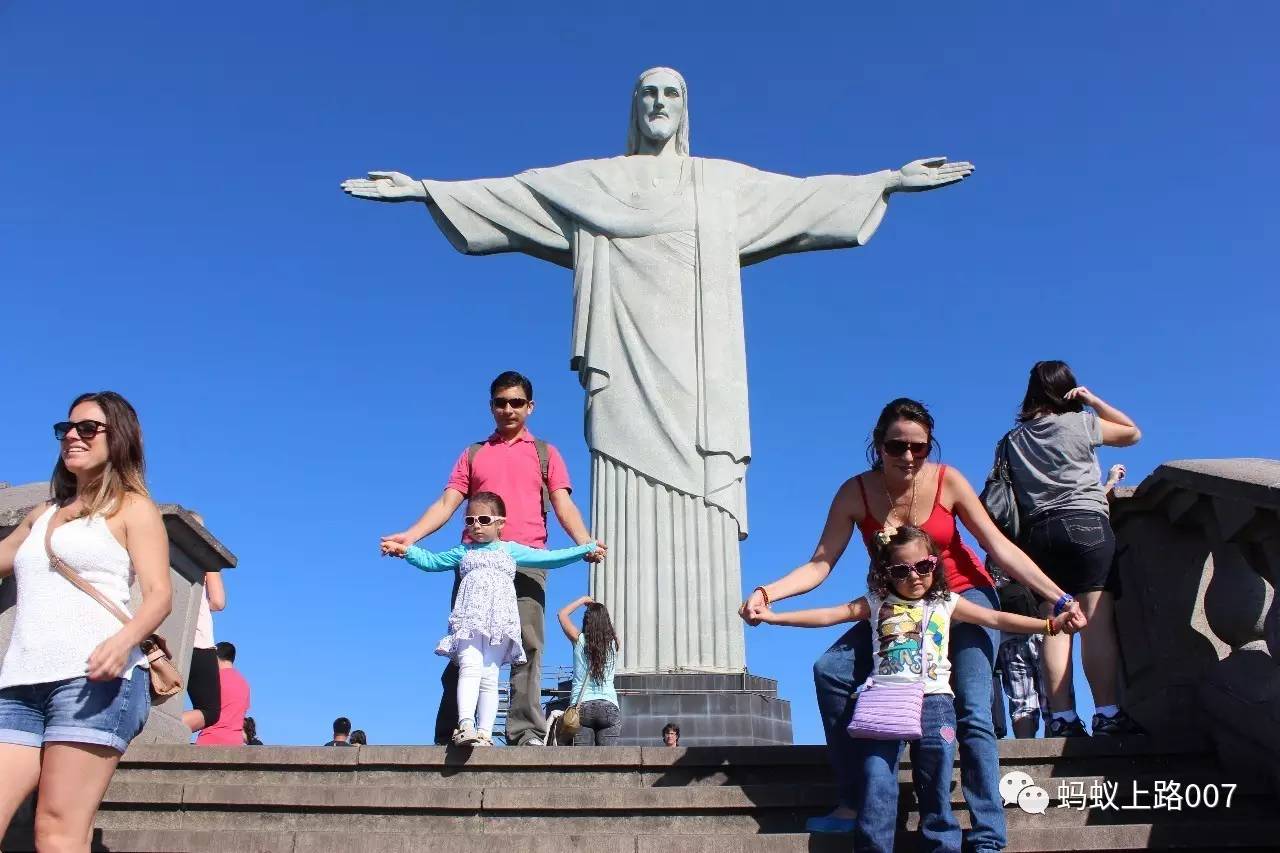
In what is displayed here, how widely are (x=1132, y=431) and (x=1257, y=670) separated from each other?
1.38m

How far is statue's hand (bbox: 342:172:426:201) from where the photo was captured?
1021cm

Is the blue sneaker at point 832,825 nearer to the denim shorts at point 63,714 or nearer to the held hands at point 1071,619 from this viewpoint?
the held hands at point 1071,619

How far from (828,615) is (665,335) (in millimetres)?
5447

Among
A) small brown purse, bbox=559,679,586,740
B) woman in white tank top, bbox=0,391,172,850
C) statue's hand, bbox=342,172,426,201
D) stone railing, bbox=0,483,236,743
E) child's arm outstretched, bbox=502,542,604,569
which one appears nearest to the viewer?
woman in white tank top, bbox=0,391,172,850

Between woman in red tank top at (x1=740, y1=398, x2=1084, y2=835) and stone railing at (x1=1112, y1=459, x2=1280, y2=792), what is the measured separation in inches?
52.3

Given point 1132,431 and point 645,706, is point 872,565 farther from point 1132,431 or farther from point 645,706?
point 645,706

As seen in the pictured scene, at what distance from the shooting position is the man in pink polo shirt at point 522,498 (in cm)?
640

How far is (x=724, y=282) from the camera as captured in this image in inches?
396

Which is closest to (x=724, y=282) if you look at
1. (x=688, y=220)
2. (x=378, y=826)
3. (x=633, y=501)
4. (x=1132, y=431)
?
(x=688, y=220)

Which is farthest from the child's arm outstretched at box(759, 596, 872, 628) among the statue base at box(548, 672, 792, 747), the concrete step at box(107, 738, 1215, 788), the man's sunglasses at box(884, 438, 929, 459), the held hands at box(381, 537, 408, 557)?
the statue base at box(548, 672, 792, 747)

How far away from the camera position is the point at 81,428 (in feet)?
13.1

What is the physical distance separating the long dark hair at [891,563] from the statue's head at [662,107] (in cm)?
673

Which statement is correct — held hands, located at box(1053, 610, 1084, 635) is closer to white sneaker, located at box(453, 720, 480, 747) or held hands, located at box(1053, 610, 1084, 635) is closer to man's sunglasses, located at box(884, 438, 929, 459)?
man's sunglasses, located at box(884, 438, 929, 459)

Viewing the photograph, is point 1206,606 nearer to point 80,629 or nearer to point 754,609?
point 754,609
